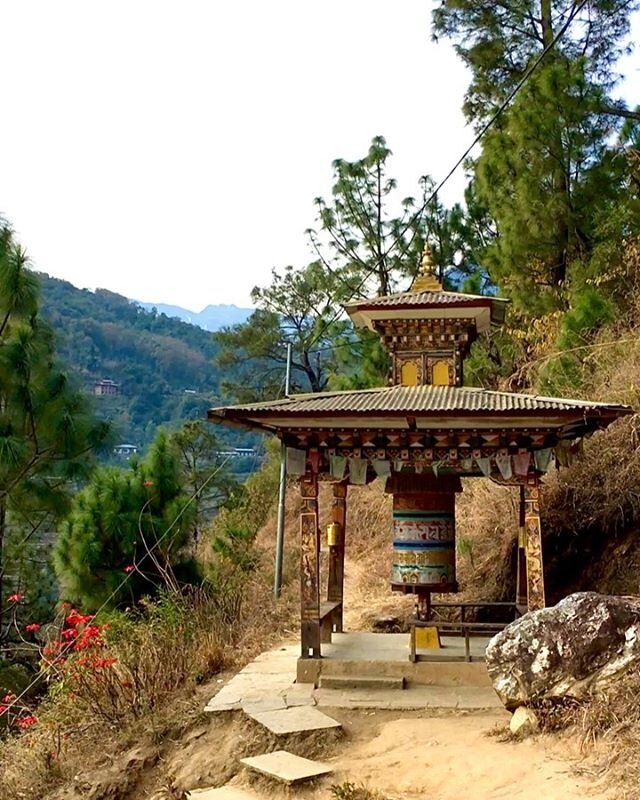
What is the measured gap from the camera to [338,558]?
822 centimetres

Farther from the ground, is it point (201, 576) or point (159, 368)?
point (159, 368)

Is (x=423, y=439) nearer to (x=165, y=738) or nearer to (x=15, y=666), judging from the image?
(x=165, y=738)

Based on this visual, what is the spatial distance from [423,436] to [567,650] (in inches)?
85.7

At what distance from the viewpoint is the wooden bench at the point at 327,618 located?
721cm

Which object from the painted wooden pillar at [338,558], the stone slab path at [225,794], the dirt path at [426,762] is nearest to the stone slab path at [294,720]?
the dirt path at [426,762]

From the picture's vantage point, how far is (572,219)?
11.3 m

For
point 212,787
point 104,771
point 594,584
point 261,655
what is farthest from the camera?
point 594,584

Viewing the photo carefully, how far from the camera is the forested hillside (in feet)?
154

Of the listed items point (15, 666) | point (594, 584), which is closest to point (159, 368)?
point (15, 666)

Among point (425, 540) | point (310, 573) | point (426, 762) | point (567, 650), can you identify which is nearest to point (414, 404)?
point (425, 540)

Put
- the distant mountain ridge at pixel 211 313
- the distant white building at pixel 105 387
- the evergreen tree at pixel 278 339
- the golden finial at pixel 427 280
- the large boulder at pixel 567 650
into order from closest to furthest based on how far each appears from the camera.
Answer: the large boulder at pixel 567 650
the golden finial at pixel 427 280
the evergreen tree at pixel 278 339
the distant white building at pixel 105 387
the distant mountain ridge at pixel 211 313

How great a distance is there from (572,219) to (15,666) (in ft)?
34.4

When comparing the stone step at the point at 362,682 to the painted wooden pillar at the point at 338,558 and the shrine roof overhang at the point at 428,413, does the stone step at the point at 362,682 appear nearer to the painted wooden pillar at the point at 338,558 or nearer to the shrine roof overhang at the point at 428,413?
the painted wooden pillar at the point at 338,558

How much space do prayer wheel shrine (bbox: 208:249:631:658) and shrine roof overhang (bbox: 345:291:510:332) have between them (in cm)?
1
